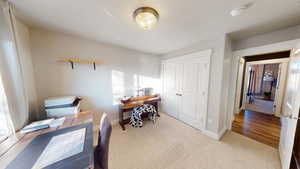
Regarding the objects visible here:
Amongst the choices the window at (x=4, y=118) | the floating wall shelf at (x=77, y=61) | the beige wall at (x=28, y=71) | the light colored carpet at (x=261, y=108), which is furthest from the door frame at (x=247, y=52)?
the beige wall at (x=28, y=71)

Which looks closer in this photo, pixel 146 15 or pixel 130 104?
pixel 146 15

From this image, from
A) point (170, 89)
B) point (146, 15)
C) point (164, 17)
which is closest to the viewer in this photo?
point (146, 15)

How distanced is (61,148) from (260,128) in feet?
13.8

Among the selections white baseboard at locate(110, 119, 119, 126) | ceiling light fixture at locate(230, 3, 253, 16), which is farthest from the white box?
ceiling light fixture at locate(230, 3, 253, 16)

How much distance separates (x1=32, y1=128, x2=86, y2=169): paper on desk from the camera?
73cm

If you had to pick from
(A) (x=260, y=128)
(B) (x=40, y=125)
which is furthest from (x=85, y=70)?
(A) (x=260, y=128)

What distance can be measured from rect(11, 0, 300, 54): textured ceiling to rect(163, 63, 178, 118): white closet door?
4.54 feet

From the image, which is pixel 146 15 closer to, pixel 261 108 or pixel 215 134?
pixel 215 134

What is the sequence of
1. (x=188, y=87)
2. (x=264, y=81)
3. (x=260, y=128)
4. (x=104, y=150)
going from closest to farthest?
(x=104, y=150)
(x=260, y=128)
(x=188, y=87)
(x=264, y=81)

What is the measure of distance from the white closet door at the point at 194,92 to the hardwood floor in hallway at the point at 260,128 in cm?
106

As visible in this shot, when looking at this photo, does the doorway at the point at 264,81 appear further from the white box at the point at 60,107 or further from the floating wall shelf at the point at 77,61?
the white box at the point at 60,107

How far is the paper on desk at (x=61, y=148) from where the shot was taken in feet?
2.41

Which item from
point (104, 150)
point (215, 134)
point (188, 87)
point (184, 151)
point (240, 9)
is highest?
point (240, 9)

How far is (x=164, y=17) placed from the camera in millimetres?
1413
